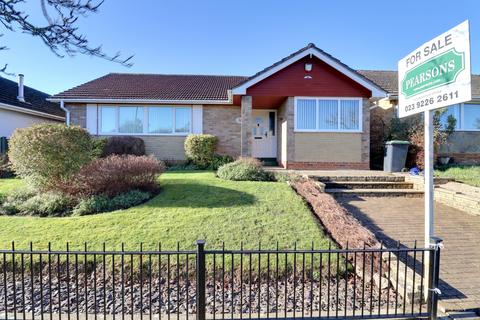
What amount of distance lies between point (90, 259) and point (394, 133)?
12727 millimetres

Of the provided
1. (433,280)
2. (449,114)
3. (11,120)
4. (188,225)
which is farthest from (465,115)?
(11,120)

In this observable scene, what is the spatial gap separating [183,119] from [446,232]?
11.2 metres

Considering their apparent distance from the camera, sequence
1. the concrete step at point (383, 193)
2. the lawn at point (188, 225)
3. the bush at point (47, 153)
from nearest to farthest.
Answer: the lawn at point (188, 225) → the bush at point (47, 153) → the concrete step at point (383, 193)

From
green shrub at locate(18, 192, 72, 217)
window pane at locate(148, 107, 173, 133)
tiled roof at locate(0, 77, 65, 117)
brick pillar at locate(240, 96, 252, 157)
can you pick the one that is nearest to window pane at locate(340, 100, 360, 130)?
brick pillar at locate(240, 96, 252, 157)

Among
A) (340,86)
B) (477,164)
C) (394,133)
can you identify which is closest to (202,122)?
(340,86)

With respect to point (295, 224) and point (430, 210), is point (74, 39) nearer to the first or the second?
point (295, 224)

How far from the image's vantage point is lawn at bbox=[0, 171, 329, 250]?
494 centimetres

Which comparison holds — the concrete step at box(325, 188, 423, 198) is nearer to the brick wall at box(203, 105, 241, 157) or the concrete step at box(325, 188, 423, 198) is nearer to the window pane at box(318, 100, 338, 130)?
the window pane at box(318, 100, 338, 130)

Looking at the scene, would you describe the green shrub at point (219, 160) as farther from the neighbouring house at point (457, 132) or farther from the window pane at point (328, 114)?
the neighbouring house at point (457, 132)

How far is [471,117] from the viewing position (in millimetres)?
13984

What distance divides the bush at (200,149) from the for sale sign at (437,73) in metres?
9.39

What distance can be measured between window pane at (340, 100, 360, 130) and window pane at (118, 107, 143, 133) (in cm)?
916

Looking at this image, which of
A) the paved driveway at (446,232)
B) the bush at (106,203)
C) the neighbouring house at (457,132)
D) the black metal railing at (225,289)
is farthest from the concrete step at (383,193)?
the bush at (106,203)

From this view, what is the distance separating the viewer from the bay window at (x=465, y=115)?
45.4ft
